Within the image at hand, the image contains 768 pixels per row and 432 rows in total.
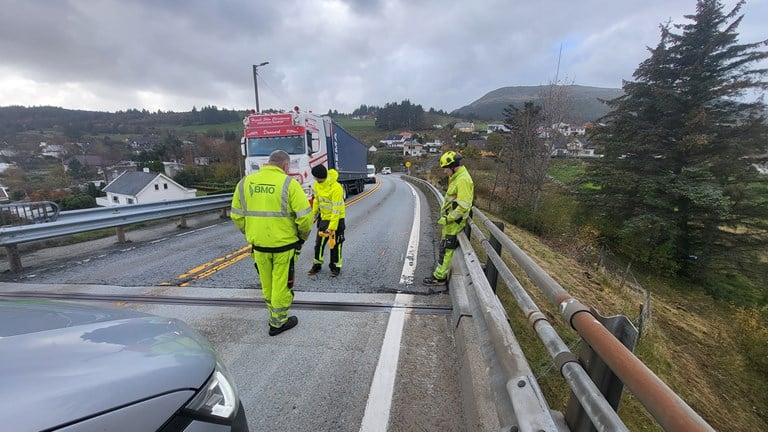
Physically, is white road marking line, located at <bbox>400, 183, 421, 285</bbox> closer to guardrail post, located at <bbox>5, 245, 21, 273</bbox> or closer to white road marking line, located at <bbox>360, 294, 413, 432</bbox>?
white road marking line, located at <bbox>360, 294, 413, 432</bbox>

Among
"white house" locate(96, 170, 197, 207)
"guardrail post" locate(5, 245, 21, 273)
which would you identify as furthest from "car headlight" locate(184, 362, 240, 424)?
"white house" locate(96, 170, 197, 207)

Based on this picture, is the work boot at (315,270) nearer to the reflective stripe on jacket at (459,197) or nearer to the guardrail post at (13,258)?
the reflective stripe on jacket at (459,197)

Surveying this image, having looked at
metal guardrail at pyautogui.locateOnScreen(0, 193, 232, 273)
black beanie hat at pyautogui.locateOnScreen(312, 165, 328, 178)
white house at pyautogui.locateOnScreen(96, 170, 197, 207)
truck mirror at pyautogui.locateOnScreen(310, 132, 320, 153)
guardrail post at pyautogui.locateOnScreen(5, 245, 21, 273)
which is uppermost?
truck mirror at pyautogui.locateOnScreen(310, 132, 320, 153)

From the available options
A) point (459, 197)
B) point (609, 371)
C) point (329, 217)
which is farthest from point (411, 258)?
point (609, 371)

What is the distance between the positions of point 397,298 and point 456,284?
799 millimetres

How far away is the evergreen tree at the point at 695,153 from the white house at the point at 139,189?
45111mm

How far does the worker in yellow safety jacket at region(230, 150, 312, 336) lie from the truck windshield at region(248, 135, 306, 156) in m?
8.15

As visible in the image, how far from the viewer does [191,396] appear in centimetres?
129

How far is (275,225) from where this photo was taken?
11.2 ft

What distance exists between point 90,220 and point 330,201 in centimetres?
523

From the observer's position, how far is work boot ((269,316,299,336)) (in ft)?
11.4

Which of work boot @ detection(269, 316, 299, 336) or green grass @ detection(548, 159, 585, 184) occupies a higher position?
green grass @ detection(548, 159, 585, 184)

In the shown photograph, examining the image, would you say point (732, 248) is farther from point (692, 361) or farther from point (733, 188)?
point (692, 361)

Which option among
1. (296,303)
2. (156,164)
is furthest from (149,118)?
(296,303)
